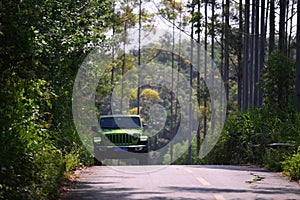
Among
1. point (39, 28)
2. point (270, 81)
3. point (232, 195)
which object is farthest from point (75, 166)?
point (270, 81)

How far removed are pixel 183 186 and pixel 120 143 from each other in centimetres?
1207

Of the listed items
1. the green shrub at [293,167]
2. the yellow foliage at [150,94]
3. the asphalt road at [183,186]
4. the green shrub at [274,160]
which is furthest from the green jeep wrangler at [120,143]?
the yellow foliage at [150,94]

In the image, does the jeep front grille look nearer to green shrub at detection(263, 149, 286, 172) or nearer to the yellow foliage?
green shrub at detection(263, 149, 286, 172)

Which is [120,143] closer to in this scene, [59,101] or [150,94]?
[59,101]

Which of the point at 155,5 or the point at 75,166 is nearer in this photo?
the point at 75,166

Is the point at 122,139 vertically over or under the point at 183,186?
over

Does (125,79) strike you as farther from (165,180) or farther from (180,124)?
(165,180)

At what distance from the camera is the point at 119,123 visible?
27.3 m

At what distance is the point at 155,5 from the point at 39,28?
1745 inches

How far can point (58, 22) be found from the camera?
1670 cm

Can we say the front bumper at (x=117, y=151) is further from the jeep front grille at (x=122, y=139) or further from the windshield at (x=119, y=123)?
the windshield at (x=119, y=123)

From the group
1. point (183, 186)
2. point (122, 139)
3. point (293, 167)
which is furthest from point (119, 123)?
point (183, 186)

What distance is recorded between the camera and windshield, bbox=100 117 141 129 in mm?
27234

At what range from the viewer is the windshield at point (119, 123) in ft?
89.4
